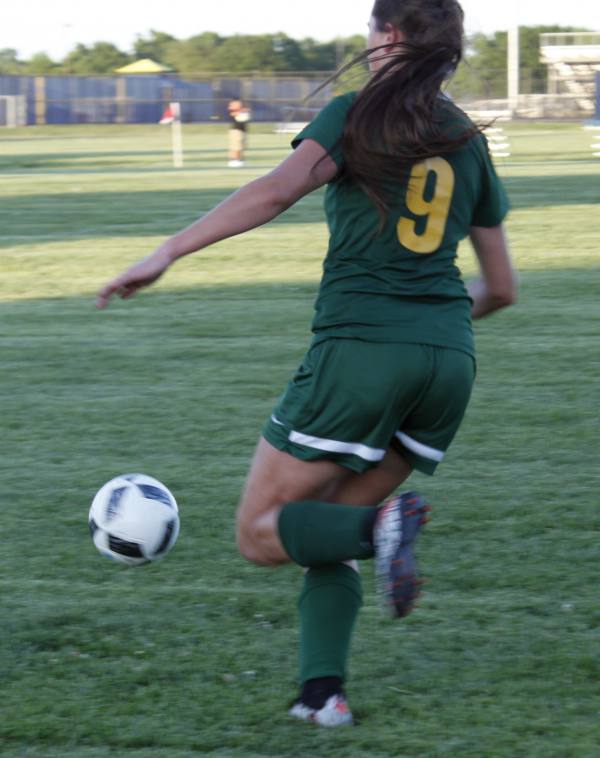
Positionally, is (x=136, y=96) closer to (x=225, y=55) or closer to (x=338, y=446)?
(x=225, y=55)

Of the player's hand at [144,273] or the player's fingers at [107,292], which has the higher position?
the player's hand at [144,273]

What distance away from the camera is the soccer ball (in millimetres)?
3885

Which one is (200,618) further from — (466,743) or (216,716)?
(466,743)

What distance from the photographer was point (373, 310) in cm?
287

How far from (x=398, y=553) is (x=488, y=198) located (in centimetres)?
88

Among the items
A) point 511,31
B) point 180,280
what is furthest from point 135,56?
point 180,280

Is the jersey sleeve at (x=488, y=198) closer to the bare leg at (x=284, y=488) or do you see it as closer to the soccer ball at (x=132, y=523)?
the bare leg at (x=284, y=488)

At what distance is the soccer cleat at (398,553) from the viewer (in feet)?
9.10

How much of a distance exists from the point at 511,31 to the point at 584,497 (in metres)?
58.6

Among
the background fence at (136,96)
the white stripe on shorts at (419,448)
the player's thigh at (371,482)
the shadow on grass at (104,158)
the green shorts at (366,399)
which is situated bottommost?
the player's thigh at (371,482)

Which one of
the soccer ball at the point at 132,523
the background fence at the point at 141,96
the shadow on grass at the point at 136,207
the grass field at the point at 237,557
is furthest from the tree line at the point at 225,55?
the soccer ball at the point at 132,523

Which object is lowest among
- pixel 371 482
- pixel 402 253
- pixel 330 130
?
pixel 371 482

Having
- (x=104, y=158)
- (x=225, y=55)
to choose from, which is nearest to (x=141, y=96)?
(x=104, y=158)

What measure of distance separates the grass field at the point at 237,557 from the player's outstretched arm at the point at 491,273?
0.98 m
